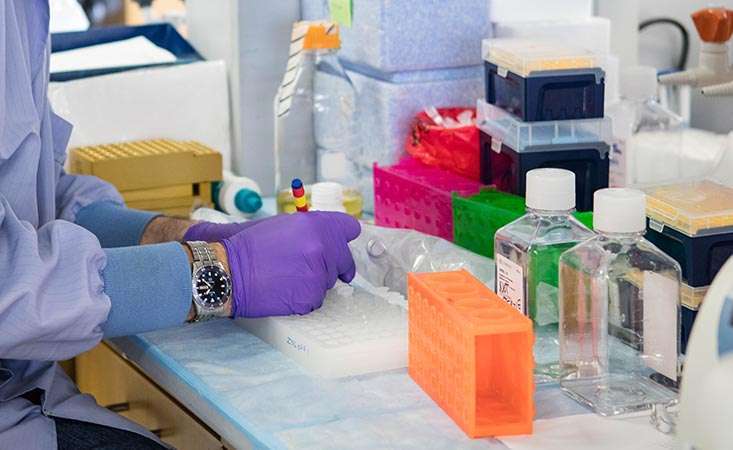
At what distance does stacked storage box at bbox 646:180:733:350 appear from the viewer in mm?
1322

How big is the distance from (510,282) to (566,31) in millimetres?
787

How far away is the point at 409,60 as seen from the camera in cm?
201

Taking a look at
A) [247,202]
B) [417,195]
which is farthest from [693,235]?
[247,202]

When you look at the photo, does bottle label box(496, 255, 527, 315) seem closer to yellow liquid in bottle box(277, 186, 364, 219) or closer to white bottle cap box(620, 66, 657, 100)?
yellow liquid in bottle box(277, 186, 364, 219)

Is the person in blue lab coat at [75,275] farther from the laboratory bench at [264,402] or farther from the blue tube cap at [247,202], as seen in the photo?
the blue tube cap at [247,202]

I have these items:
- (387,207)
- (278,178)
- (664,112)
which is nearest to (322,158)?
(278,178)

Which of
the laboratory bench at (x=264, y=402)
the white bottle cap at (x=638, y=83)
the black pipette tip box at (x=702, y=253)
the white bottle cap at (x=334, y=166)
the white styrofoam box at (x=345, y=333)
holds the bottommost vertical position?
the laboratory bench at (x=264, y=402)

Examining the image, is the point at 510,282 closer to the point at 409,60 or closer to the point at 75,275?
the point at 75,275

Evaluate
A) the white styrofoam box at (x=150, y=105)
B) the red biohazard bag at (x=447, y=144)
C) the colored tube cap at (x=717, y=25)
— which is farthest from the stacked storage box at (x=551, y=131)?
the white styrofoam box at (x=150, y=105)

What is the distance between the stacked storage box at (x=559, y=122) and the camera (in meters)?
1.71

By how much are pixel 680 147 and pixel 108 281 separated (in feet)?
3.57

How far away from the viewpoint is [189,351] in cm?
148

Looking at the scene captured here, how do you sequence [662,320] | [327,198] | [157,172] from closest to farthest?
[662,320], [327,198], [157,172]

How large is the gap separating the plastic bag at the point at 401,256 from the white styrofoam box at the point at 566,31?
44cm
